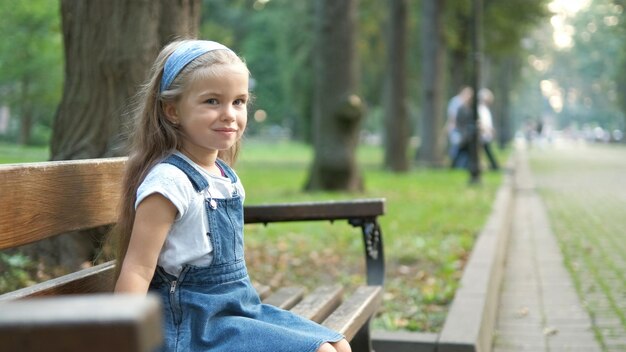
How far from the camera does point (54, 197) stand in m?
2.41

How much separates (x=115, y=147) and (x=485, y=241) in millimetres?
3968

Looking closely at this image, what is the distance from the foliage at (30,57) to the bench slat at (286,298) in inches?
491

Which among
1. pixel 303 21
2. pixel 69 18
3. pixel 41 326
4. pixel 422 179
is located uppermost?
pixel 303 21

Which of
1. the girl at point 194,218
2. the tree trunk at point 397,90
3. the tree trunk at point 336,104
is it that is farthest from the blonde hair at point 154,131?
the tree trunk at point 397,90

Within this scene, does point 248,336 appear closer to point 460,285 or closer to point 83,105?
point 83,105

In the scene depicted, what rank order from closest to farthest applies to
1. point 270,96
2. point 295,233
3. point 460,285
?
point 460,285 < point 295,233 < point 270,96

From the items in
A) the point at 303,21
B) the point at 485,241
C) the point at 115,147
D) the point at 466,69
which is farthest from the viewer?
the point at 303,21

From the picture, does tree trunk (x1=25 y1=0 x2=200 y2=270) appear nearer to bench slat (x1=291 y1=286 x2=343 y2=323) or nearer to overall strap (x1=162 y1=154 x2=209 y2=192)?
bench slat (x1=291 y1=286 x2=343 y2=323)

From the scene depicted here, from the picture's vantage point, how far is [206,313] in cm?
233

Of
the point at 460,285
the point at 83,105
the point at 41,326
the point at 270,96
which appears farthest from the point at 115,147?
the point at 270,96

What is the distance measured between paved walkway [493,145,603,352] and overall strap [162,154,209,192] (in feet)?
9.05

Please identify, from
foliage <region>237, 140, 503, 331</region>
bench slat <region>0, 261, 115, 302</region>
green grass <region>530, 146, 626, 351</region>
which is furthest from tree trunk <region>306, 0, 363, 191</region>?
bench slat <region>0, 261, 115, 302</region>

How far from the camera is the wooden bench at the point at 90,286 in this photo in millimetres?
961

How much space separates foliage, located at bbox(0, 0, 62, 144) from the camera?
17.4m
